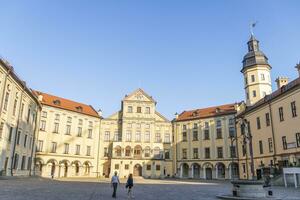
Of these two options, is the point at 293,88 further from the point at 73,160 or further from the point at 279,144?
the point at 73,160

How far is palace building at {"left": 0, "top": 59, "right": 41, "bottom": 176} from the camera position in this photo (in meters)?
32.6

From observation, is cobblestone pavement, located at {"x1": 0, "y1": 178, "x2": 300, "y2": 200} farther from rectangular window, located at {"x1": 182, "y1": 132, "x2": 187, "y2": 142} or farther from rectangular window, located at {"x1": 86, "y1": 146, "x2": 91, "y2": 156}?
rectangular window, located at {"x1": 182, "y1": 132, "x2": 187, "y2": 142}

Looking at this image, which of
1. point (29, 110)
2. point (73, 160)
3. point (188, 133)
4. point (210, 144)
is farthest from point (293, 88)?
point (73, 160)

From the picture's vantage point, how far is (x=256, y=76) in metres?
55.2

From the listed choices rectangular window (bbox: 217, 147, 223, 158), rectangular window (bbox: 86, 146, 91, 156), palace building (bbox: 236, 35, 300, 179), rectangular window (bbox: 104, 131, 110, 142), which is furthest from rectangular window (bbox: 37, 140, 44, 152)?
palace building (bbox: 236, 35, 300, 179)

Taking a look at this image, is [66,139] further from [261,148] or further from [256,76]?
[256,76]

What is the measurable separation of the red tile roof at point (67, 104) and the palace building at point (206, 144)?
65.7 feet

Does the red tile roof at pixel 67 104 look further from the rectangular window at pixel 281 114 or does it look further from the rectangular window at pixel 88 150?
the rectangular window at pixel 281 114

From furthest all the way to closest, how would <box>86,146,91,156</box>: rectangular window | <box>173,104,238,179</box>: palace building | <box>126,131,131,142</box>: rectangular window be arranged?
<box>126,131,131,142</box>: rectangular window → <box>86,146,91,156</box>: rectangular window → <box>173,104,238,179</box>: palace building

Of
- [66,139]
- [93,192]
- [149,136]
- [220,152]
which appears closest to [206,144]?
[220,152]

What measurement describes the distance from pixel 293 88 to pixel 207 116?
2654cm

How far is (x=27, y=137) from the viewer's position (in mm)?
42562

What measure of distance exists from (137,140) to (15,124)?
2911cm

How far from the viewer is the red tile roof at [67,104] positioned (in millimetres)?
54875
